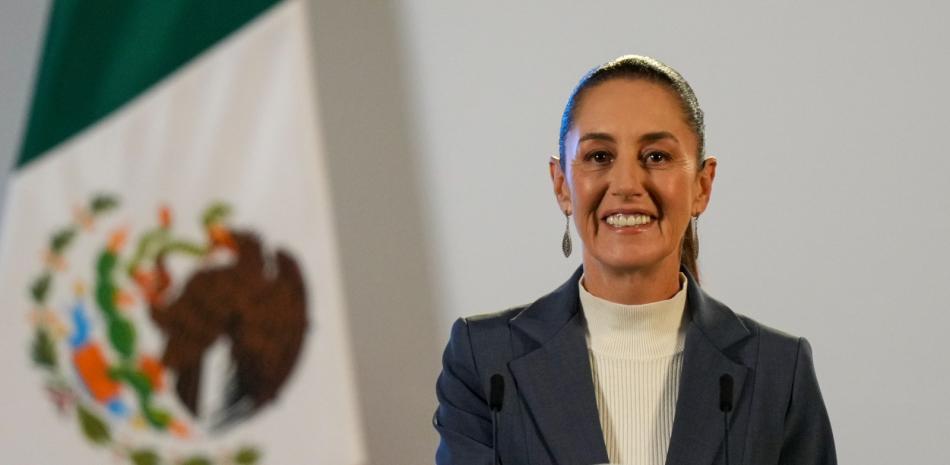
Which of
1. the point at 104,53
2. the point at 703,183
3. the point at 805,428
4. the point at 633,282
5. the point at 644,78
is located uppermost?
the point at 104,53

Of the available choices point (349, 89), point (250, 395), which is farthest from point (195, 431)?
point (349, 89)

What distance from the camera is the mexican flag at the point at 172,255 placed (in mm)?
2035

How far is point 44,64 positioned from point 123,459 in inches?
26.8

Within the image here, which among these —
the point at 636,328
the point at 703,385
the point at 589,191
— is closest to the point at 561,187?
the point at 589,191

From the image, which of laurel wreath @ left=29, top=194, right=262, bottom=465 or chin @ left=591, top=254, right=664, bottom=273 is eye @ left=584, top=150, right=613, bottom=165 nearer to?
chin @ left=591, top=254, right=664, bottom=273

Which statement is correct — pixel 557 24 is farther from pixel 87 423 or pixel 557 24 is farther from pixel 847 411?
pixel 87 423

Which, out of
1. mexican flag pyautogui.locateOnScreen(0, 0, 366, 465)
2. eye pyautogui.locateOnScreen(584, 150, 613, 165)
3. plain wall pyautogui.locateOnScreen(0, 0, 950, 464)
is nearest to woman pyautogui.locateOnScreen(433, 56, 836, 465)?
eye pyautogui.locateOnScreen(584, 150, 613, 165)

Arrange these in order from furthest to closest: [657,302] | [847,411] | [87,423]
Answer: [847,411]
[87,423]
[657,302]

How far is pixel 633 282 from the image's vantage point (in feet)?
5.04

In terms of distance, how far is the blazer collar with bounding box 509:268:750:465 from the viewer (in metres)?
1.47

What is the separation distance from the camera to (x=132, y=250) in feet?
6.78

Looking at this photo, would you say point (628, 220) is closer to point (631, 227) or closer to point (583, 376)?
point (631, 227)

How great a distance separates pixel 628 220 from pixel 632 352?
0.17 m

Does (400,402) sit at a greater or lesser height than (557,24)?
lesser
